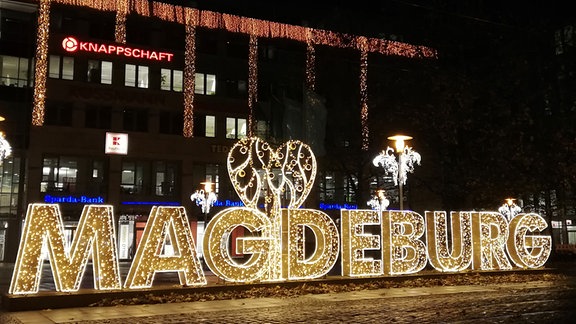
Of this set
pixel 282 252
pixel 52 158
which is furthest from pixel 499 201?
pixel 52 158

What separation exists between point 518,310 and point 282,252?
7.17 meters

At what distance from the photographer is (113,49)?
1655 inches

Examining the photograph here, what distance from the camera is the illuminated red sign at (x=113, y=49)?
135 feet

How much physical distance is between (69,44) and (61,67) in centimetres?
270

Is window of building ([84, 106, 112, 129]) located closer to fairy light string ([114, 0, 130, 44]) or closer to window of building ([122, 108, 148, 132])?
window of building ([122, 108, 148, 132])

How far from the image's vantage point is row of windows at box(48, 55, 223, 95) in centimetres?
4309

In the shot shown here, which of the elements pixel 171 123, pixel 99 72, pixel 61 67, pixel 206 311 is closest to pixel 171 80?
pixel 171 123

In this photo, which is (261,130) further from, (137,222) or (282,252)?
(282,252)

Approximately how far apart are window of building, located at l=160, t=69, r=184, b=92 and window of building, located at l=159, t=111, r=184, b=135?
209cm

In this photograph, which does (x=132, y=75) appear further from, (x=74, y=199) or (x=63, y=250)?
(x=63, y=250)

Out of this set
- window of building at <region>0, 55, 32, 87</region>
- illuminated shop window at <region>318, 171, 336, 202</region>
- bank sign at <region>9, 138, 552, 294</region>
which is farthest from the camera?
illuminated shop window at <region>318, 171, 336, 202</region>

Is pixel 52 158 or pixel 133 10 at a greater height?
pixel 133 10

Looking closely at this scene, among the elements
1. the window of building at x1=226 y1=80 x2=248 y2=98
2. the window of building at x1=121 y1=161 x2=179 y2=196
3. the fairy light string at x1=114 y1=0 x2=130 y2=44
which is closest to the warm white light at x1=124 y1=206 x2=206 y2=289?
the fairy light string at x1=114 y1=0 x2=130 y2=44

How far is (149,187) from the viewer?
149ft
